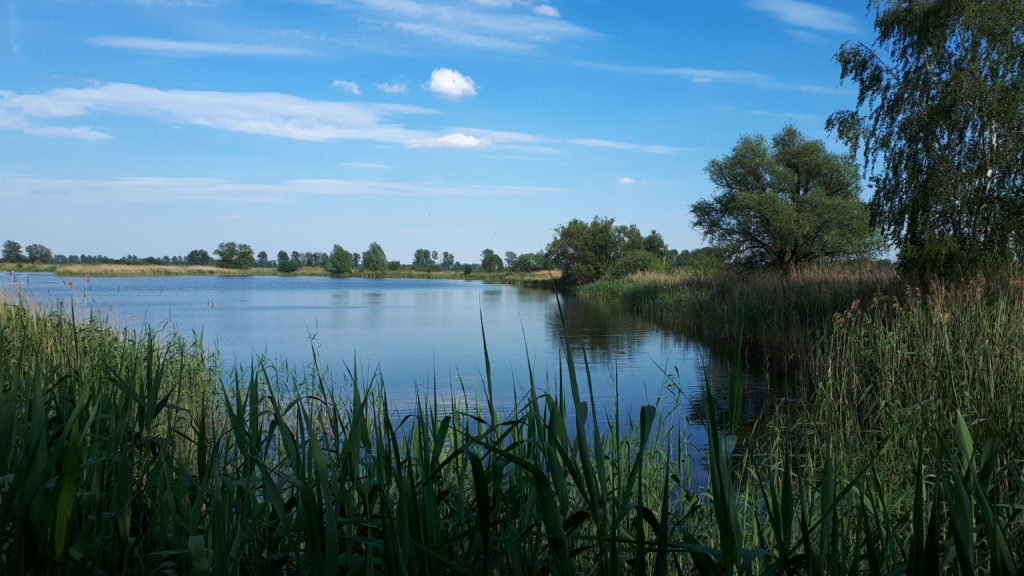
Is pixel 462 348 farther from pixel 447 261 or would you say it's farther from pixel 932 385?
pixel 447 261

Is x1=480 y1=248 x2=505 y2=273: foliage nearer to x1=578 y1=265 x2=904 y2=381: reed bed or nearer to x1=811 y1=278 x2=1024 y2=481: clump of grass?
x1=578 y1=265 x2=904 y2=381: reed bed

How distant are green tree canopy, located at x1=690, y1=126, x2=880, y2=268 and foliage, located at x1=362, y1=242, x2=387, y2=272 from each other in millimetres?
89268

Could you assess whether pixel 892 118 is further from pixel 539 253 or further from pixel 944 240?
pixel 539 253

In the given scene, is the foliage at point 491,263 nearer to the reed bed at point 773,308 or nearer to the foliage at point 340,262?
the foliage at point 340,262

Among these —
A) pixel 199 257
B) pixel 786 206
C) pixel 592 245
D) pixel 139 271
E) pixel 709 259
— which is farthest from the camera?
pixel 199 257

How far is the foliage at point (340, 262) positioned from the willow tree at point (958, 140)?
98.5 meters

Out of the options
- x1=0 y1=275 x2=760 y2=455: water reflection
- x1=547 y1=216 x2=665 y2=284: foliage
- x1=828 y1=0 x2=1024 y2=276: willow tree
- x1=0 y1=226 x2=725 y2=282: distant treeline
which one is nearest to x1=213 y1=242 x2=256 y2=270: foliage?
x1=0 y1=226 x2=725 y2=282: distant treeline

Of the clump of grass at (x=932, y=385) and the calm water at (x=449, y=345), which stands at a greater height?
the clump of grass at (x=932, y=385)

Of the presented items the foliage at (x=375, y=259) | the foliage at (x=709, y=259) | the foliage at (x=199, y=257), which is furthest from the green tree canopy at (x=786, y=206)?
the foliage at (x=199, y=257)

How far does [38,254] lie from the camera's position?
108125 mm

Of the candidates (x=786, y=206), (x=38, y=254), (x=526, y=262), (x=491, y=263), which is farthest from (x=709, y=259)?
(x=38, y=254)

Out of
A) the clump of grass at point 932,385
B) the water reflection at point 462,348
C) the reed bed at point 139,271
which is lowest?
the water reflection at point 462,348

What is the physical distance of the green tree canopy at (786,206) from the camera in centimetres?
2838

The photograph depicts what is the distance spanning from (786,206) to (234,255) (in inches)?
4078
